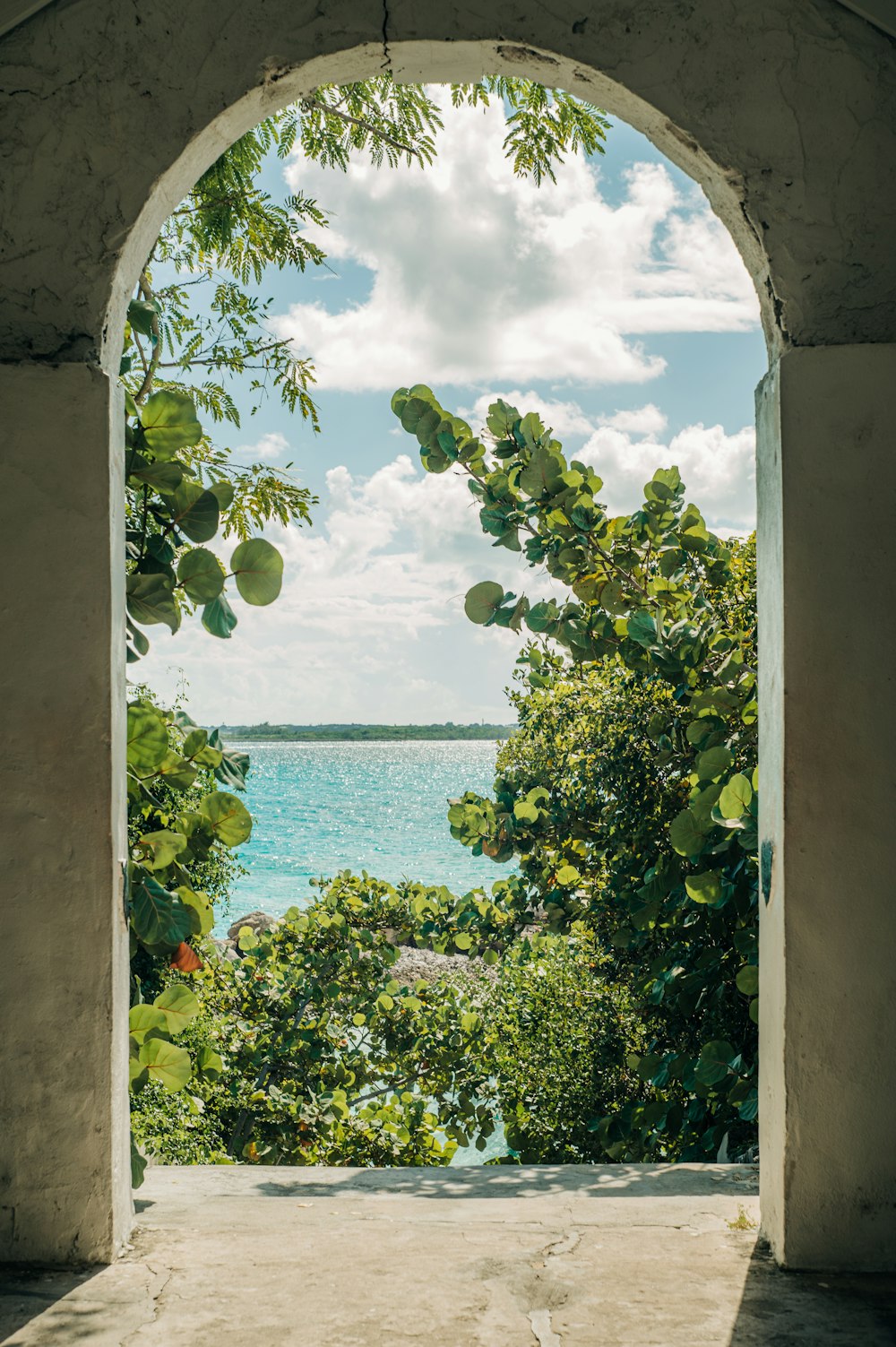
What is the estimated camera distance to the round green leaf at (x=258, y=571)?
7.53ft

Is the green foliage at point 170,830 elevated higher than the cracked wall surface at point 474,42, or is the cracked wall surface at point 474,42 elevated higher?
the cracked wall surface at point 474,42

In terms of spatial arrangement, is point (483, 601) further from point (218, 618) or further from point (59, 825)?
point (59, 825)

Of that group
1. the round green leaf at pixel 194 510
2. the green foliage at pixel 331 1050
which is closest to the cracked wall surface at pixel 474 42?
the round green leaf at pixel 194 510

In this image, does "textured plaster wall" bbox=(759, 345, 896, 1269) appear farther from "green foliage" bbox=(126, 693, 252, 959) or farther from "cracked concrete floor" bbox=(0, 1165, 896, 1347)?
"green foliage" bbox=(126, 693, 252, 959)

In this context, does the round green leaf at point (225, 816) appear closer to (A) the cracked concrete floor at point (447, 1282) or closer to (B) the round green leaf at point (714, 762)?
(A) the cracked concrete floor at point (447, 1282)

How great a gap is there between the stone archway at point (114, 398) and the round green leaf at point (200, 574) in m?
0.27

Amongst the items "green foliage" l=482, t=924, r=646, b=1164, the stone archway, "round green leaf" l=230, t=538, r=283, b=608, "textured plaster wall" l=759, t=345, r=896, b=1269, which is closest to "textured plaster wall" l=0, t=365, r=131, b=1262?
the stone archway

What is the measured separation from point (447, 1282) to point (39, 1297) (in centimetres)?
75

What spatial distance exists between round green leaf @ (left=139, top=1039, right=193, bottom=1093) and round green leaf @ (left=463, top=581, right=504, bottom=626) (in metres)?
1.76

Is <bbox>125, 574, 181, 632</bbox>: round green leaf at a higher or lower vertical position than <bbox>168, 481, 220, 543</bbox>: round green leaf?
lower

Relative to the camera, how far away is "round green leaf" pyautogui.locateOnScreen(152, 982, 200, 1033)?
7.16ft

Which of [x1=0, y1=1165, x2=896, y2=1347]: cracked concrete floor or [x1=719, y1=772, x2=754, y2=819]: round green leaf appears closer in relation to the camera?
[x1=0, y1=1165, x2=896, y2=1347]: cracked concrete floor

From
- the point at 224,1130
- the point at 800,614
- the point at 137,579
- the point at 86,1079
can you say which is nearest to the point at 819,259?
the point at 800,614

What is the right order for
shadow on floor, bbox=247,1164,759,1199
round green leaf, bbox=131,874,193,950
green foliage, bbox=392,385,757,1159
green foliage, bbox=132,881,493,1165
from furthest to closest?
green foliage, bbox=132,881,493,1165 < green foliage, bbox=392,385,757,1159 < shadow on floor, bbox=247,1164,759,1199 < round green leaf, bbox=131,874,193,950
